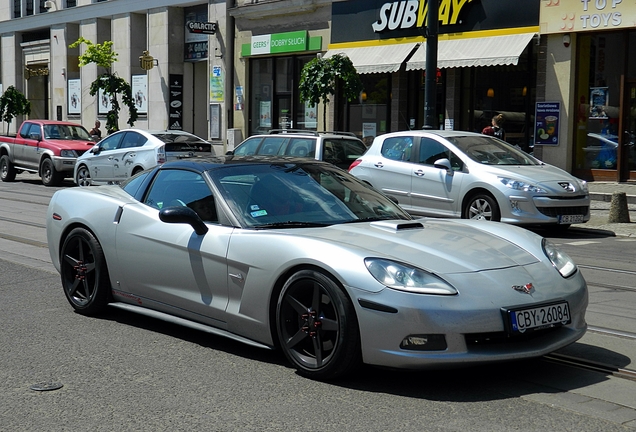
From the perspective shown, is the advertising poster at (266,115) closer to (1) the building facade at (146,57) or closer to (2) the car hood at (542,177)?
(1) the building facade at (146,57)

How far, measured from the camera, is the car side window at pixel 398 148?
574 inches

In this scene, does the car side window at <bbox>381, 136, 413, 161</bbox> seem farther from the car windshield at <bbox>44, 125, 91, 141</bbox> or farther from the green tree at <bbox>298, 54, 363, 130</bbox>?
the car windshield at <bbox>44, 125, 91, 141</bbox>

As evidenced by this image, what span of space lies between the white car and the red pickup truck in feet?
9.01

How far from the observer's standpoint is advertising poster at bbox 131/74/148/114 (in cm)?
3525

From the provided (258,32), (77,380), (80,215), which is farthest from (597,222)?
(258,32)

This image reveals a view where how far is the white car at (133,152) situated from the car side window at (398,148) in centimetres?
610

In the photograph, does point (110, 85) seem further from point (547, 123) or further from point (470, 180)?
point (470, 180)

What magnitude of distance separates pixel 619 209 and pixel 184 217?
420 inches

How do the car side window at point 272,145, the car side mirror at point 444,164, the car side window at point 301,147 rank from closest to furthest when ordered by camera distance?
1. the car side mirror at point 444,164
2. the car side window at point 301,147
3. the car side window at point 272,145

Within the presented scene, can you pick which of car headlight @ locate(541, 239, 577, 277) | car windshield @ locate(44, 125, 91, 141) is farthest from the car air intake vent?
car windshield @ locate(44, 125, 91, 141)

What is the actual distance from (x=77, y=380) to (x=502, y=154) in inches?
399

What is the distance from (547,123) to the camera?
21234 millimetres

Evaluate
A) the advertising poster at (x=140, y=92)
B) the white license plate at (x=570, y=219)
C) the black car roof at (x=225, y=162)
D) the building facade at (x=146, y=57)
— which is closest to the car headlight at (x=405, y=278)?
the black car roof at (x=225, y=162)

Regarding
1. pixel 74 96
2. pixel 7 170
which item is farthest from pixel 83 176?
pixel 74 96
